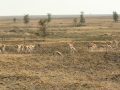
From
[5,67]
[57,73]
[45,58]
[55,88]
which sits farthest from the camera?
[45,58]

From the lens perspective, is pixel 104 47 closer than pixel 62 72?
No

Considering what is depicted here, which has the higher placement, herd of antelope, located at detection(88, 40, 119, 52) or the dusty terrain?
herd of antelope, located at detection(88, 40, 119, 52)

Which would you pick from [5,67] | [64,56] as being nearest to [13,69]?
[5,67]

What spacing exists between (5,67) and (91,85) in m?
9.14

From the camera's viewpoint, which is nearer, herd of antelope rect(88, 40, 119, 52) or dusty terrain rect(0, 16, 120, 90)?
dusty terrain rect(0, 16, 120, 90)

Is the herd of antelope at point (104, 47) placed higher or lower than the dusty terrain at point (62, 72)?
higher

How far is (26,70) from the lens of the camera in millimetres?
22375

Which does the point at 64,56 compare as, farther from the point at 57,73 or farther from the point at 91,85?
the point at 91,85

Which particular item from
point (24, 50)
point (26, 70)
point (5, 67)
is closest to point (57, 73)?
point (26, 70)

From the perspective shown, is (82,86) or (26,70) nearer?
(82,86)

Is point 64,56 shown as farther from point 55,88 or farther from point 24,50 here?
point 55,88

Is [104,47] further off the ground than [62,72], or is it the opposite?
[104,47]

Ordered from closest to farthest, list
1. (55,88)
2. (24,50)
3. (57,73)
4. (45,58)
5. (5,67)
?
(55,88) < (57,73) < (5,67) < (45,58) < (24,50)

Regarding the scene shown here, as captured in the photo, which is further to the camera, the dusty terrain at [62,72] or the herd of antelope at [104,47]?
the herd of antelope at [104,47]
